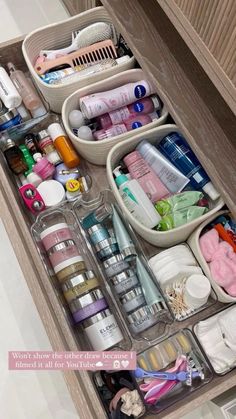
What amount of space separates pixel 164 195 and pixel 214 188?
0.10 metres

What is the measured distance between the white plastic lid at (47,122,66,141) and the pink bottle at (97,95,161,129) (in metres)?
0.08

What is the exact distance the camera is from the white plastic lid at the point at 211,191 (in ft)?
3.01

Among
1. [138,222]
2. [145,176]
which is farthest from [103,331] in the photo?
[145,176]

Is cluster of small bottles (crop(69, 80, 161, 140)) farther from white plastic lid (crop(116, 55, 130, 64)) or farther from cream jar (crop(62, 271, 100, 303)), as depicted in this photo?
cream jar (crop(62, 271, 100, 303))

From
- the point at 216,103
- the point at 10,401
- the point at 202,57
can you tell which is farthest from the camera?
the point at 10,401

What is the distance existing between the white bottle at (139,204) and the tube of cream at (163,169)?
63 millimetres

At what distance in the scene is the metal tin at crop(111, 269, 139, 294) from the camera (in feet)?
2.93

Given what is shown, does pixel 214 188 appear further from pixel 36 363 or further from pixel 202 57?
pixel 36 363

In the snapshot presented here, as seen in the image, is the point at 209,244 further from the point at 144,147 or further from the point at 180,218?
the point at 144,147

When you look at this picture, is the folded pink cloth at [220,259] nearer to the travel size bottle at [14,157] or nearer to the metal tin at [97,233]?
the metal tin at [97,233]

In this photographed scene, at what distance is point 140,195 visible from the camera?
3.03ft

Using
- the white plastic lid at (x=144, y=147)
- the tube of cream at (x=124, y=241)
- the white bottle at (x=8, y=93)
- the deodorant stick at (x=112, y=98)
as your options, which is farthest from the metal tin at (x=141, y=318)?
the white bottle at (x=8, y=93)

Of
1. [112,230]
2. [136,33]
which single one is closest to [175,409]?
[112,230]

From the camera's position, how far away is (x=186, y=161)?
954mm
